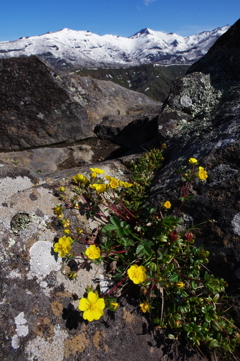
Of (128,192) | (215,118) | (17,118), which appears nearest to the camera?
(128,192)

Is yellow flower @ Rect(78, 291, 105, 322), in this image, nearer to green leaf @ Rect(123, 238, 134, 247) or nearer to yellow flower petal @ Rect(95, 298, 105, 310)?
yellow flower petal @ Rect(95, 298, 105, 310)

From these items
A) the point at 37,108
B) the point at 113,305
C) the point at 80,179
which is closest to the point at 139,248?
the point at 113,305

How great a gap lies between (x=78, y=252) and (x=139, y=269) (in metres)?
0.74

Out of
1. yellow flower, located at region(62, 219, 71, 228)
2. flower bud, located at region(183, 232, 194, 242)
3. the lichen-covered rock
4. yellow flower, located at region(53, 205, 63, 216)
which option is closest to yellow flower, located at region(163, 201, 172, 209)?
flower bud, located at region(183, 232, 194, 242)

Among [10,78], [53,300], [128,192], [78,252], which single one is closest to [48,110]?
[10,78]

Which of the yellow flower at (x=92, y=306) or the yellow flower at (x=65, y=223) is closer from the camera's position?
the yellow flower at (x=92, y=306)

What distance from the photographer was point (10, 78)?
6.52m

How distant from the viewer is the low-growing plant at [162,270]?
2357mm

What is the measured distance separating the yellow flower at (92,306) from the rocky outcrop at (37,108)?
5.24m

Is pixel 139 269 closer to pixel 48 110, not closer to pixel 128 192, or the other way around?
pixel 128 192

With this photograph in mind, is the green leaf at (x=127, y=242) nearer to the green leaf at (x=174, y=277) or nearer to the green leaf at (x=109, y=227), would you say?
the green leaf at (x=109, y=227)

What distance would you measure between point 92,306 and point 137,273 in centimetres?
53

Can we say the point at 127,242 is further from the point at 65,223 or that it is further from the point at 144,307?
the point at 65,223

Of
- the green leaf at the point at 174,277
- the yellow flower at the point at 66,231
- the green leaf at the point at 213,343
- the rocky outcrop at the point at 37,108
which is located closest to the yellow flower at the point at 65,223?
the yellow flower at the point at 66,231
